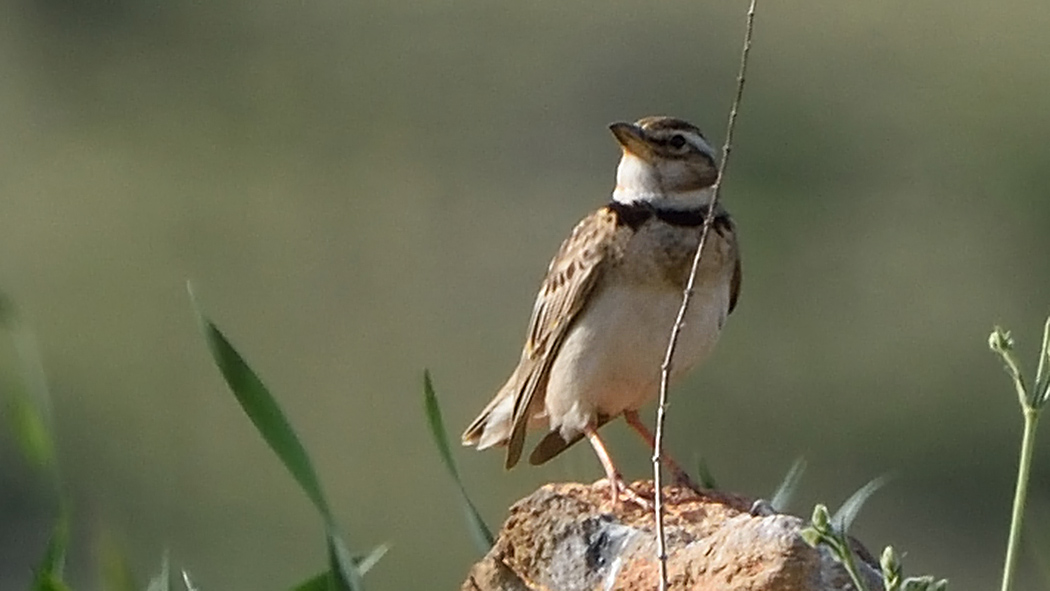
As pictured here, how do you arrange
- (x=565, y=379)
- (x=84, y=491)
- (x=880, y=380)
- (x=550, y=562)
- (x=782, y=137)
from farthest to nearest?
(x=782, y=137)
(x=880, y=380)
(x=84, y=491)
(x=565, y=379)
(x=550, y=562)

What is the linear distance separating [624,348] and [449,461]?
1078 mm

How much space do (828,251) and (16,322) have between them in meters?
13.1

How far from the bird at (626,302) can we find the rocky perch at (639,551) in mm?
916

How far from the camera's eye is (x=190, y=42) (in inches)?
884

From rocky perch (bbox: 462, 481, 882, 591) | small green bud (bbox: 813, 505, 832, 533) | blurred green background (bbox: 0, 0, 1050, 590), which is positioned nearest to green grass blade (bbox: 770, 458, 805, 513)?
rocky perch (bbox: 462, 481, 882, 591)

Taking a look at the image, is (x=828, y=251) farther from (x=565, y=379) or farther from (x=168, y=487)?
(x=565, y=379)

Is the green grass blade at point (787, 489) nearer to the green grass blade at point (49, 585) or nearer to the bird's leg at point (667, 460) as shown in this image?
the bird's leg at point (667, 460)

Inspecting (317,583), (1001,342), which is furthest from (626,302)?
(1001,342)

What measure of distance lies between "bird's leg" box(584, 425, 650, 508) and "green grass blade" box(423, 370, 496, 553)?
233 millimetres

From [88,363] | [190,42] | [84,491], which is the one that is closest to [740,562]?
[84,491]

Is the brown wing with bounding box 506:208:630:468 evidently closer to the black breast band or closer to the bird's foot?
the black breast band

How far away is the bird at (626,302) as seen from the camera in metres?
5.48

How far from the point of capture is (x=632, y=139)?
5.78 m

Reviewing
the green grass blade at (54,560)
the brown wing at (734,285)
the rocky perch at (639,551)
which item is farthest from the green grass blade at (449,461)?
the brown wing at (734,285)
